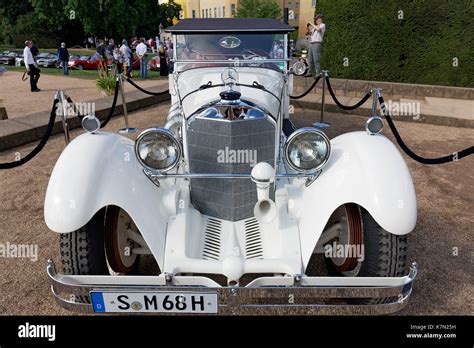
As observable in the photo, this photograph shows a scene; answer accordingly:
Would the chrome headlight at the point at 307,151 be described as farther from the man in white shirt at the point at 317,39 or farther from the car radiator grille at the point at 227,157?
the man in white shirt at the point at 317,39

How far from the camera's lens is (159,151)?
2.59 metres

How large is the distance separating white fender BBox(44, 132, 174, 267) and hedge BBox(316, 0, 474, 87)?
359 inches

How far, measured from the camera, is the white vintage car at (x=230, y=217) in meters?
2.10

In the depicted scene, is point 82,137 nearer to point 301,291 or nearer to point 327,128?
point 301,291

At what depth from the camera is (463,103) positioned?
9.01 metres

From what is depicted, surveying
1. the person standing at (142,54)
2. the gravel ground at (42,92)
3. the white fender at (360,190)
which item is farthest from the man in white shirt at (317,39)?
the white fender at (360,190)

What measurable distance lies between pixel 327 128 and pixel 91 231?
5935 millimetres

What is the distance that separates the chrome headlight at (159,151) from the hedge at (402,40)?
906cm

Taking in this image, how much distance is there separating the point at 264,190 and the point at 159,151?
786 mm

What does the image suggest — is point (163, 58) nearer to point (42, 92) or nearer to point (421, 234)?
point (42, 92)

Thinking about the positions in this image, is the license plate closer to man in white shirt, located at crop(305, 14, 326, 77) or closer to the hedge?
man in white shirt, located at crop(305, 14, 326, 77)

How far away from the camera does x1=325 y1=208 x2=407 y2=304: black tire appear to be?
7.55ft
